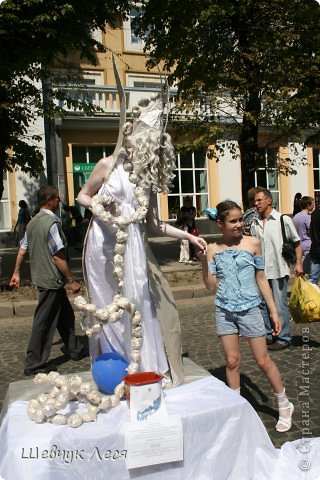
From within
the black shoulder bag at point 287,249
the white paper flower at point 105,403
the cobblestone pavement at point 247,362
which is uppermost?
the black shoulder bag at point 287,249

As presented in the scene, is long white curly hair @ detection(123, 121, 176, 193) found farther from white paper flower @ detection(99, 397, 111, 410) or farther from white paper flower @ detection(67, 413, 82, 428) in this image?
white paper flower @ detection(67, 413, 82, 428)

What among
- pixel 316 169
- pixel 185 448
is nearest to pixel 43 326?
pixel 185 448

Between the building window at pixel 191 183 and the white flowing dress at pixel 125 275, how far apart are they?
16.6 meters

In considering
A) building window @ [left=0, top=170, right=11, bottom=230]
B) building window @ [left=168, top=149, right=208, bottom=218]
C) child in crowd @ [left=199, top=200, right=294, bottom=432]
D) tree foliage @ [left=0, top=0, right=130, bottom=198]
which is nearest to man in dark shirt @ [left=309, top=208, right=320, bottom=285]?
child in crowd @ [left=199, top=200, right=294, bottom=432]

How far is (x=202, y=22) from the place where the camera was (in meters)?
10.2

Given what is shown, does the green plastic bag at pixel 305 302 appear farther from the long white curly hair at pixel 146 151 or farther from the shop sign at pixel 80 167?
the shop sign at pixel 80 167

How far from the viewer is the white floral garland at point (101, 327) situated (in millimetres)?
2785

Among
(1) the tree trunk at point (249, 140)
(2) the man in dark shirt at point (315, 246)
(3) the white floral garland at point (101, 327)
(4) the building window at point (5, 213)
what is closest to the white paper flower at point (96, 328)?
(3) the white floral garland at point (101, 327)

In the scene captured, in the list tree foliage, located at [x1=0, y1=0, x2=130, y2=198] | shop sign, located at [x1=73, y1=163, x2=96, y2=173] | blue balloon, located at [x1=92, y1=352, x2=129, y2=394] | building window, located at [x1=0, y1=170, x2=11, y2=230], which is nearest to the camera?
blue balloon, located at [x1=92, y1=352, x2=129, y2=394]

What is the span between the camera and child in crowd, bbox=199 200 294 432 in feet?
11.1

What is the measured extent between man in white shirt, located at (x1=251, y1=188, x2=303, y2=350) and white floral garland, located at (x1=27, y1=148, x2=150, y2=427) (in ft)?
8.44

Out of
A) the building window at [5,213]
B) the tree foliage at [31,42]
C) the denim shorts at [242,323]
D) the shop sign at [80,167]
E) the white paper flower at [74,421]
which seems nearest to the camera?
the white paper flower at [74,421]

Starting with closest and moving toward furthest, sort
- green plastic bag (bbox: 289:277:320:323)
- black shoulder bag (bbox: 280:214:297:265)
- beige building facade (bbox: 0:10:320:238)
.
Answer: green plastic bag (bbox: 289:277:320:323), black shoulder bag (bbox: 280:214:297:265), beige building facade (bbox: 0:10:320:238)

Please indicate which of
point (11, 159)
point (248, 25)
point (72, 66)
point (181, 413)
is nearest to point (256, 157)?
point (248, 25)
